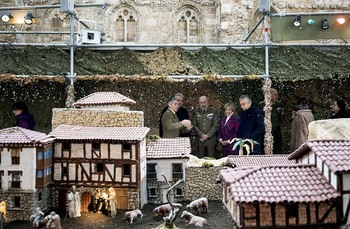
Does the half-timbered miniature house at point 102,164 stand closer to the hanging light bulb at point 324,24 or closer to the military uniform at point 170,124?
the military uniform at point 170,124

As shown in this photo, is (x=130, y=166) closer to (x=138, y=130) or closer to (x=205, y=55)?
(x=138, y=130)

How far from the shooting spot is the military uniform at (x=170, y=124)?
44.9 feet

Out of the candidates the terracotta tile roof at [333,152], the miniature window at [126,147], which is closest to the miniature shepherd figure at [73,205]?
the miniature window at [126,147]

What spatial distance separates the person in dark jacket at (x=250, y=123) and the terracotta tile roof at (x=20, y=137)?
5.80 metres

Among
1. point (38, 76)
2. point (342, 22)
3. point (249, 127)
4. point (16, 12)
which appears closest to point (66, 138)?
point (38, 76)

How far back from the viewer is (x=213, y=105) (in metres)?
16.4

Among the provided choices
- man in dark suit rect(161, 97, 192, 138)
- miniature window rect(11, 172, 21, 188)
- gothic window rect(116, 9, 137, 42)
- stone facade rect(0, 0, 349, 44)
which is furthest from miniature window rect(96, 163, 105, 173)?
gothic window rect(116, 9, 137, 42)

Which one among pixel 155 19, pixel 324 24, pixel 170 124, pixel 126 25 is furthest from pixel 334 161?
pixel 126 25

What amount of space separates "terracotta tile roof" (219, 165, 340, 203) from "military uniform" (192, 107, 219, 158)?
5488 mm

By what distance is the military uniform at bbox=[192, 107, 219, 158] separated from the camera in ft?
47.1

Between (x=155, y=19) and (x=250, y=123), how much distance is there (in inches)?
506

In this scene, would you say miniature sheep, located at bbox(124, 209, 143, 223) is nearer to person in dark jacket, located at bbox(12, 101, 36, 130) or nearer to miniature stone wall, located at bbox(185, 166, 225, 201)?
miniature stone wall, located at bbox(185, 166, 225, 201)

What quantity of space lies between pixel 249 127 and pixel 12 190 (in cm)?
709

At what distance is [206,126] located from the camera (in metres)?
14.4
